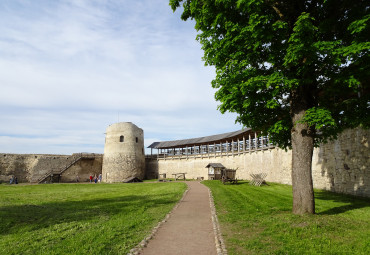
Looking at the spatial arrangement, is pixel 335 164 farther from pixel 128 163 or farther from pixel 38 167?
pixel 38 167

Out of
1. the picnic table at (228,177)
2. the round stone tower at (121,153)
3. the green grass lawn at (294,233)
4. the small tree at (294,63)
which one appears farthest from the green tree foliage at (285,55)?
the round stone tower at (121,153)

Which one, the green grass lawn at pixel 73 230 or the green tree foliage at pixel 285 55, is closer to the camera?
the green grass lawn at pixel 73 230

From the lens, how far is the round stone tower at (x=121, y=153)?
123 ft

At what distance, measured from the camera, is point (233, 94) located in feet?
25.0

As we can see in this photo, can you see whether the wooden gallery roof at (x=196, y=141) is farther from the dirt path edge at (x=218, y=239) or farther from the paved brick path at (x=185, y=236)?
the dirt path edge at (x=218, y=239)

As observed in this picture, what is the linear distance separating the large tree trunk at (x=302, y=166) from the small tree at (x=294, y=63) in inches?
1.1

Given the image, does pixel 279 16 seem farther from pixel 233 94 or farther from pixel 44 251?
pixel 44 251

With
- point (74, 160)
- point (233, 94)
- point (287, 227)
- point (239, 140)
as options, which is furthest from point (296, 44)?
point (74, 160)

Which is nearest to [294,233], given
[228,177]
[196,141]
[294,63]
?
[294,63]

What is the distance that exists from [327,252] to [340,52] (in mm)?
4688

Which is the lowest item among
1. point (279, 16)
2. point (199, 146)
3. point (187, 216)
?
point (187, 216)

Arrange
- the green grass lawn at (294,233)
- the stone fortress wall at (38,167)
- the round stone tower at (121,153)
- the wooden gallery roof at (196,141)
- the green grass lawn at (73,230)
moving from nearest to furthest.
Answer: the green grass lawn at (294,233) → the green grass lawn at (73,230) → the wooden gallery roof at (196,141) → the stone fortress wall at (38,167) → the round stone tower at (121,153)

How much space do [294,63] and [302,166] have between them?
311cm

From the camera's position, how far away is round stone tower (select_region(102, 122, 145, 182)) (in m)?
37.5
